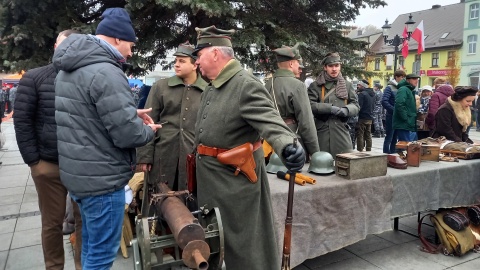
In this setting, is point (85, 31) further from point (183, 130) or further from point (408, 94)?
point (408, 94)

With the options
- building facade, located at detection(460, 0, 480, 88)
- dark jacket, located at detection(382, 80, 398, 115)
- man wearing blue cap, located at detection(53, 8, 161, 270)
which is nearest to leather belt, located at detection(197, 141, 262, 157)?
man wearing blue cap, located at detection(53, 8, 161, 270)

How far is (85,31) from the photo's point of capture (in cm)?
500

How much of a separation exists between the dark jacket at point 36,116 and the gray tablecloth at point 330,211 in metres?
1.78

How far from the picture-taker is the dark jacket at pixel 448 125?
5.02 m

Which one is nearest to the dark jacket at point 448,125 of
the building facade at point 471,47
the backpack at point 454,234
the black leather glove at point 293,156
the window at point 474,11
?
the backpack at point 454,234

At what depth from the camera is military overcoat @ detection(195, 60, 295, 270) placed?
97.9 inches

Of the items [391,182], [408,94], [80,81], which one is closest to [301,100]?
[391,182]

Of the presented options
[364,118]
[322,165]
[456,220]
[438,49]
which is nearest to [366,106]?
[364,118]

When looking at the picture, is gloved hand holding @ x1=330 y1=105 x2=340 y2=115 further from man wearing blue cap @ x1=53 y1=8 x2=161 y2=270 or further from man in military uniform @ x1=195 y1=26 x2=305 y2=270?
man wearing blue cap @ x1=53 y1=8 x2=161 y2=270

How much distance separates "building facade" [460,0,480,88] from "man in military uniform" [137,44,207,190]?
136ft

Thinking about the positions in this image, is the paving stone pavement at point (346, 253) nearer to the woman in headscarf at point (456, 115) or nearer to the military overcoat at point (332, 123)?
the military overcoat at point (332, 123)

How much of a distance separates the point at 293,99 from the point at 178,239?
7.79ft

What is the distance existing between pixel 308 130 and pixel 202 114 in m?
1.46

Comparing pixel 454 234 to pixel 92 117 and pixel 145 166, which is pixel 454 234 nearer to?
pixel 145 166
